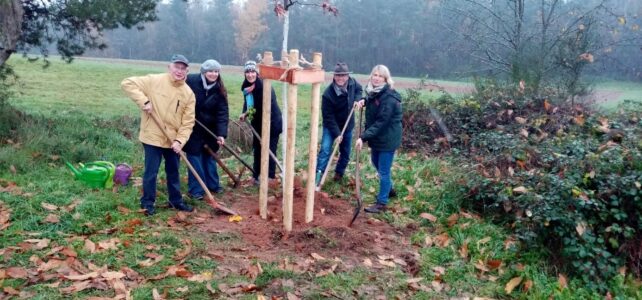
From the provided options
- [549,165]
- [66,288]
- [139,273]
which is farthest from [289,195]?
[549,165]

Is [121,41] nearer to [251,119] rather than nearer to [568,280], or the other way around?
[251,119]

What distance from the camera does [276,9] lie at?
4.79m

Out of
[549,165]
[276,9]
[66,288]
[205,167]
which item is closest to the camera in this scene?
[66,288]

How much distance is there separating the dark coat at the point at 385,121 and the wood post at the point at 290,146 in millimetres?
1146

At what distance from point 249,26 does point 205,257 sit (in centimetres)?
3902

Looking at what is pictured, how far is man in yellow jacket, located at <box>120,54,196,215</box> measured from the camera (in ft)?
18.0

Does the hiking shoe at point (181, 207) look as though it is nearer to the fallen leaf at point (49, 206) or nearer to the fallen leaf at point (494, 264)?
the fallen leaf at point (49, 206)

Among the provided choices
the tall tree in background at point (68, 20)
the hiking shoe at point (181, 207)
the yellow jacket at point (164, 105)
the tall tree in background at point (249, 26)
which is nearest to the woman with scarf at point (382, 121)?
the yellow jacket at point (164, 105)

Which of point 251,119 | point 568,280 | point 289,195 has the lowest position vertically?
point 568,280

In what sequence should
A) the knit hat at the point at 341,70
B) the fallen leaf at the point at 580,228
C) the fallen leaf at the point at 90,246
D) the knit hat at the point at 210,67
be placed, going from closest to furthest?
A: the fallen leaf at the point at 90,246 → the fallen leaf at the point at 580,228 → the knit hat at the point at 210,67 → the knit hat at the point at 341,70

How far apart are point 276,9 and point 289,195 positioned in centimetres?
190

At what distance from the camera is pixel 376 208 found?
6.46 m

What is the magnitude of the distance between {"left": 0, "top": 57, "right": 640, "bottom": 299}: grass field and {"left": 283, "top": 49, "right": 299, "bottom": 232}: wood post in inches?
22.8

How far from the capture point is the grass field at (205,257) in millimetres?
4238
